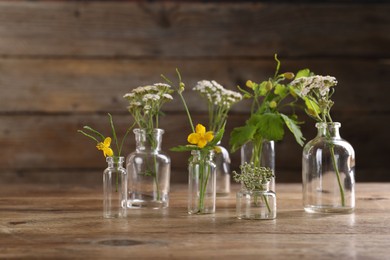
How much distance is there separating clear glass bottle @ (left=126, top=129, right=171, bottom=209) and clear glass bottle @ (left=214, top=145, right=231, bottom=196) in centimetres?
27

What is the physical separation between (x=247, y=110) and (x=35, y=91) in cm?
87

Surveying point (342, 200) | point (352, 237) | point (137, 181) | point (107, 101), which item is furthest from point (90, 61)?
point (352, 237)

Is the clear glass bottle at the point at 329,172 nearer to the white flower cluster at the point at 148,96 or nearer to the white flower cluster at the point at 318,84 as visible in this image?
the white flower cluster at the point at 318,84

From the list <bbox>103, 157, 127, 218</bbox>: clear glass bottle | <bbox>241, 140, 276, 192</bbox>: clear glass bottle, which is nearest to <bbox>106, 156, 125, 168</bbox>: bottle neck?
<bbox>103, 157, 127, 218</bbox>: clear glass bottle

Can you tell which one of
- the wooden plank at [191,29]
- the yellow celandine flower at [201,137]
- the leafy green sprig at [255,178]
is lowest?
the leafy green sprig at [255,178]

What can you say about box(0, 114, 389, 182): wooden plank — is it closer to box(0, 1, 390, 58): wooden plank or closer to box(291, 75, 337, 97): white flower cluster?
box(0, 1, 390, 58): wooden plank

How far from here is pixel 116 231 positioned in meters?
1.14

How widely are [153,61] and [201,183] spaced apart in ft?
5.00

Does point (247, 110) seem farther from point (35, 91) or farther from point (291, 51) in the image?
point (35, 91)

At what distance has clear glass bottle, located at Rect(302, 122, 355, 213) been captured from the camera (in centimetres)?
138

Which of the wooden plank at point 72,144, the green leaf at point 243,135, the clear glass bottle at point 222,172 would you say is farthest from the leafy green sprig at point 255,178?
the wooden plank at point 72,144

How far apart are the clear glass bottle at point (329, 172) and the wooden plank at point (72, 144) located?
1389mm

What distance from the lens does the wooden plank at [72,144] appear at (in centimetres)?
277

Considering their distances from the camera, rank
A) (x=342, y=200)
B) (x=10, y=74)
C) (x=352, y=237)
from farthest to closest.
A: (x=10, y=74) → (x=342, y=200) → (x=352, y=237)
